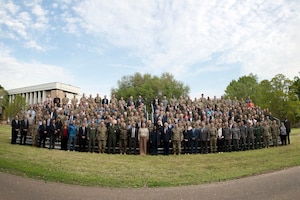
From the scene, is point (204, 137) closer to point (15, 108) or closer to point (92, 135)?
point (92, 135)

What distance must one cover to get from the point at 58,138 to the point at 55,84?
69.1 m

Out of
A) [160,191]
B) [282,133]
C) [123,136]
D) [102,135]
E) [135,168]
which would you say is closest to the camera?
[160,191]

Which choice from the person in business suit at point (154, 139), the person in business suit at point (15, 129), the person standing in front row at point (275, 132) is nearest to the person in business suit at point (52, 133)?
the person in business suit at point (15, 129)

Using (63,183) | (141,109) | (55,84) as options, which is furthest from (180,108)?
(55,84)

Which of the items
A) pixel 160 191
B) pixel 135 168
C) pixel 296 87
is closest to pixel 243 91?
pixel 296 87

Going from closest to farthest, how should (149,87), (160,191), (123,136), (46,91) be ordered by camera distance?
(160,191)
(123,136)
(149,87)
(46,91)

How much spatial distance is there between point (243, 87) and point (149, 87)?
2244cm

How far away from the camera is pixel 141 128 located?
16625 mm

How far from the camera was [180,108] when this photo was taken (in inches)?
838

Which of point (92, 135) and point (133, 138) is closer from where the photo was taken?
point (92, 135)

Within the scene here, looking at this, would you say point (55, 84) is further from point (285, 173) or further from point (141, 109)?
point (285, 173)

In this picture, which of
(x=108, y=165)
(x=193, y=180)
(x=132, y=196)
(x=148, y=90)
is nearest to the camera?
(x=132, y=196)

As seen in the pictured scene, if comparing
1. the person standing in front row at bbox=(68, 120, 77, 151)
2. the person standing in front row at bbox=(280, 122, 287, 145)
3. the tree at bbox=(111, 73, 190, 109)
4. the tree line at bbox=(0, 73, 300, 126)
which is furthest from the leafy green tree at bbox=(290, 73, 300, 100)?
the person standing in front row at bbox=(68, 120, 77, 151)

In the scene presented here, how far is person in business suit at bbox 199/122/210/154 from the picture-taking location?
56.5ft
